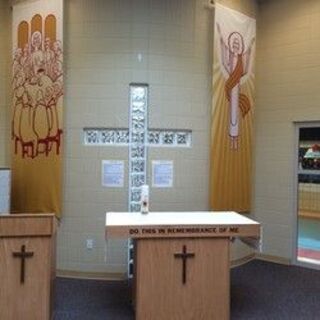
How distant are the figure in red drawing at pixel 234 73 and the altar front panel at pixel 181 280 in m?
2.40

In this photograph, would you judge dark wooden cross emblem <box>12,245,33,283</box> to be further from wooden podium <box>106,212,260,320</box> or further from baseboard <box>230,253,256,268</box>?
baseboard <box>230,253,256,268</box>

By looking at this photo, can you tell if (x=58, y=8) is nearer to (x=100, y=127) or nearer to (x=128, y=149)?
(x=100, y=127)

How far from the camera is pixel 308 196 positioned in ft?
21.0

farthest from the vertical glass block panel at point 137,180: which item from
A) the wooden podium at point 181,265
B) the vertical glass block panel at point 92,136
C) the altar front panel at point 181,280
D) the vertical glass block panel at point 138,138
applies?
the altar front panel at point 181,280

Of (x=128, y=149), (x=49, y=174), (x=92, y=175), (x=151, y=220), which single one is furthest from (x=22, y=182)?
(x=151, y=220)

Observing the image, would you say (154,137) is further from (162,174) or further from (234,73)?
(234,73)

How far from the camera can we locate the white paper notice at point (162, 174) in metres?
5.61

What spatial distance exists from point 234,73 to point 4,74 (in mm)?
3170

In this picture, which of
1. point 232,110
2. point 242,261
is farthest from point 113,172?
point 242,261

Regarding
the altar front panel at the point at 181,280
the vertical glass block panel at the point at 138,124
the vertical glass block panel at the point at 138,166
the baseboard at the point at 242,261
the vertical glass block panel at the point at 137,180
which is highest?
the vertical glass block panel at the point at 138,124

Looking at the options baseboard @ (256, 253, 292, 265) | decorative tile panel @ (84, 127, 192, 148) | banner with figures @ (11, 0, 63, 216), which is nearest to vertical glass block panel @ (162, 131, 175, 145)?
decorative tile panel @ (84, 127, 192, 148)

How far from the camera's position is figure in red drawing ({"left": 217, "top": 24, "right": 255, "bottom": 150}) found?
597 centimetres

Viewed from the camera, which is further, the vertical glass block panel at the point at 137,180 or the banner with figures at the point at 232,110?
the banner with figures at the point at 232,110

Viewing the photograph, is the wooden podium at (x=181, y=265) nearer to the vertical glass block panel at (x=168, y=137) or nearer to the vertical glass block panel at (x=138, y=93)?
the vertical glass block panel at (x=168, y=137)
